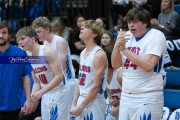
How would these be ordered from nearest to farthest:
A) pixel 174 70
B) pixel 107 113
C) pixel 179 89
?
pixel 107 113 → pixel 179 89 → pixel 174 70

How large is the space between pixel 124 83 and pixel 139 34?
0.54m

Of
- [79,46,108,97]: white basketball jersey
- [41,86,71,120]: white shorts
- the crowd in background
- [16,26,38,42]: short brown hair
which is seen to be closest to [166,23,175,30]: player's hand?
the crowd in background

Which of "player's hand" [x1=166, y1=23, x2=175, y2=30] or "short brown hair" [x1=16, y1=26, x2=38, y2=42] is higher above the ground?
"short brown hair" [x1=16, y1=26, x2=38, y2=42]

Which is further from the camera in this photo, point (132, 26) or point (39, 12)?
point (39, 12)

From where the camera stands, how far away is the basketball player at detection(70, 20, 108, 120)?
9.93ft

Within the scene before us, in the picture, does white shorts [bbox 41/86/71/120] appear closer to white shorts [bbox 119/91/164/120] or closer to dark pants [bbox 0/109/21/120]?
dark pants [bbox 0/109/21/120]

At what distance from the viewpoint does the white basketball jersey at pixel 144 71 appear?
260 cm

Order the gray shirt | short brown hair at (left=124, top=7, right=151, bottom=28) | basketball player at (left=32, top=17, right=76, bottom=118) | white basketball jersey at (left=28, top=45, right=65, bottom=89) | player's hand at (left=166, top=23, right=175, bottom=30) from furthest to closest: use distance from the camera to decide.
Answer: the gray shirt < player's hand at (left=166, top=23, right=175, bottom=30) < basketball player at (left=32, top=17, right=76, bottom=118) < white basketball jersey at (left=28, top=45, right=65, bottom=89) < short brown hair at (left=124, top=7, right=151, bottom=28)

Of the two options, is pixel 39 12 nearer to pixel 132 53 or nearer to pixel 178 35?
pixel 178 35

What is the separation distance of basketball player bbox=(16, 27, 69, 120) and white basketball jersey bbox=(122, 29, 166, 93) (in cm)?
106

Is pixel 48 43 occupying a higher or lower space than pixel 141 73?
higher

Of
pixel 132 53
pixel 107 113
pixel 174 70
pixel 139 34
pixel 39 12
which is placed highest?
pixel 39 12

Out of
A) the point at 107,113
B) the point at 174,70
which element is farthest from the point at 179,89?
the point at 107,113

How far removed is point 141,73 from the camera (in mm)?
2648
